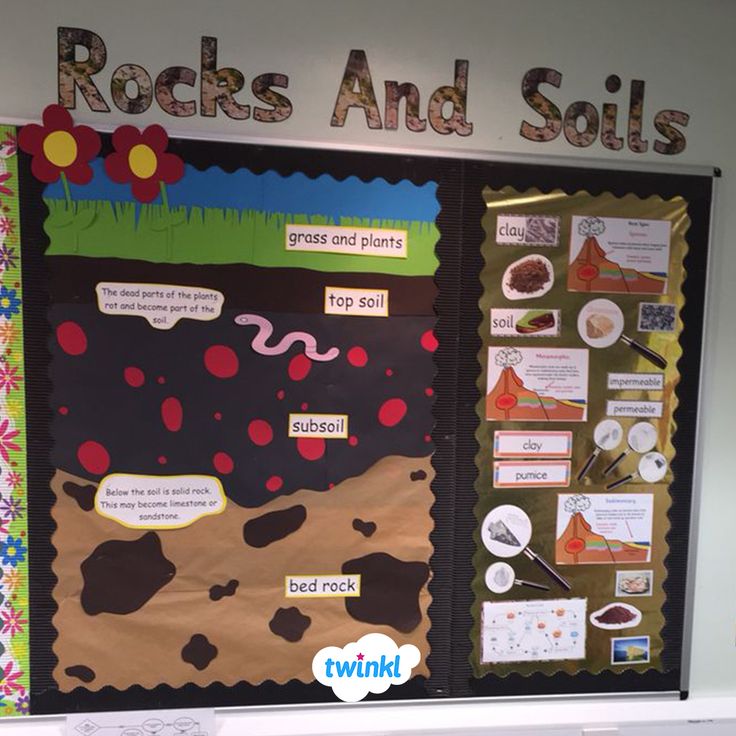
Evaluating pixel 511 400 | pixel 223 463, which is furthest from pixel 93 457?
pixel 511 400

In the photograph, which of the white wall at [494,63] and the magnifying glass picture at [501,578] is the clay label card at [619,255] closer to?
the white wall at [494,63]

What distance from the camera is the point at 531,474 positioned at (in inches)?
53.5

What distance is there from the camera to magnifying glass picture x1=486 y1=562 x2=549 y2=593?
1365 millimetres

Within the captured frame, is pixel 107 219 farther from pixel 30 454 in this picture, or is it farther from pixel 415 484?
pixel 415 484

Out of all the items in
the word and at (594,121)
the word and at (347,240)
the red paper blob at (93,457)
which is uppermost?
the word and at (594,121)

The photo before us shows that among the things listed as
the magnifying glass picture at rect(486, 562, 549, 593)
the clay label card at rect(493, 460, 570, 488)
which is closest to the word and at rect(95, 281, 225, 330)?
the clay label card at rect(493, 460, 570, 488)

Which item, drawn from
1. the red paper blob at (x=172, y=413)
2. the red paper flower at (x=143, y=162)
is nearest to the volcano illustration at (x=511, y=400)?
the red paper blob at (x=172, y=413)

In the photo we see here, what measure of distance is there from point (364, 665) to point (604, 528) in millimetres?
686

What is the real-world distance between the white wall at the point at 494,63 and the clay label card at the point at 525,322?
0.39 m

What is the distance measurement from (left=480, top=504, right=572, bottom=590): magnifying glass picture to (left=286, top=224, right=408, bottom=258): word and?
674 mm

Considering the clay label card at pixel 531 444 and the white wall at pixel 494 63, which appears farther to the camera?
the clay label card at pixel 531 444

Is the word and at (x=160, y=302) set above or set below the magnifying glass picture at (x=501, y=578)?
above

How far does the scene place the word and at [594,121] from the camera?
132 centimetres

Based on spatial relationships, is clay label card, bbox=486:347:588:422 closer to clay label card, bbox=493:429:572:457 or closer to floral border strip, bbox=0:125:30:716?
clay label card, bbox=493:429:572:457
